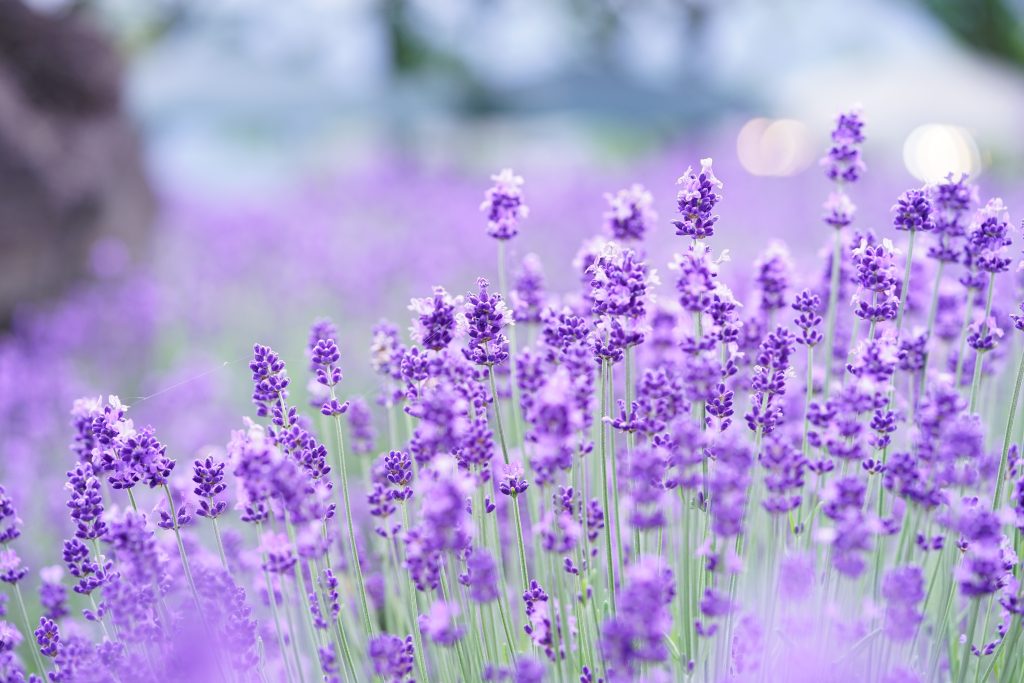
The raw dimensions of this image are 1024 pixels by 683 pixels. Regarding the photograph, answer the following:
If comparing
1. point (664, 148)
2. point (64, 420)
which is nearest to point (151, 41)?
point (664, 148)

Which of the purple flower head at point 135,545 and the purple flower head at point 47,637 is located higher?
the purple flower head at point 135,545

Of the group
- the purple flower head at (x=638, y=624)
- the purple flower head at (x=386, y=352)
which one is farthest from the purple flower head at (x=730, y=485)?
the purple flower head at (x=386, y=352)

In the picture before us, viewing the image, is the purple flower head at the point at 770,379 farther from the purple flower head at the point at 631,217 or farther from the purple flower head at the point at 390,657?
the purple flower head at the point at 390,657

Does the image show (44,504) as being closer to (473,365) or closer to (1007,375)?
(473,365)

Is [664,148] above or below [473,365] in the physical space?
above

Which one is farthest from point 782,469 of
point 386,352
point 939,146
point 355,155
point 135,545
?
point 355,155

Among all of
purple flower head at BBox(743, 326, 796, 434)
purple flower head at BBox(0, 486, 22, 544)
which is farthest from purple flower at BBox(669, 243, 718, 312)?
purple flower head at BBox(0, 486, 22, 544)

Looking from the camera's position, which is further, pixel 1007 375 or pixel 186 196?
pixel 186 196
